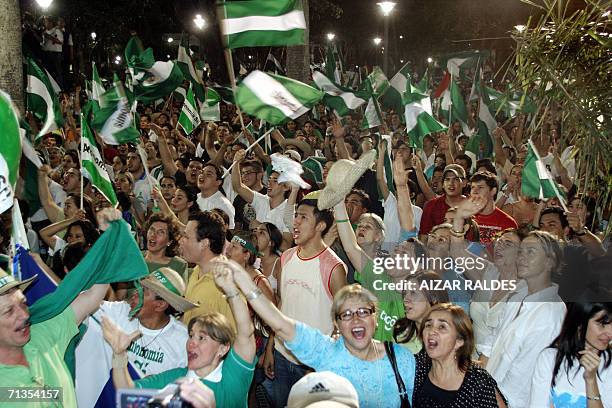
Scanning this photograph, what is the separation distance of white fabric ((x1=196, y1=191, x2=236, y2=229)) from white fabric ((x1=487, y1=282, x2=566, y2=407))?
3.87 meters

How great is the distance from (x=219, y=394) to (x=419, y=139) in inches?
261

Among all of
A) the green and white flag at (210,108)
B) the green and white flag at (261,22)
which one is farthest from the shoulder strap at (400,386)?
the green and white flag at (210,108)

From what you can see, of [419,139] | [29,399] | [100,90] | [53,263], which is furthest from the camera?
[419,139]

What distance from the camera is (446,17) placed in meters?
40.1

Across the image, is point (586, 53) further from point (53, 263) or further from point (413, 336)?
point (53, 263)

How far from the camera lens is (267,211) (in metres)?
8.62

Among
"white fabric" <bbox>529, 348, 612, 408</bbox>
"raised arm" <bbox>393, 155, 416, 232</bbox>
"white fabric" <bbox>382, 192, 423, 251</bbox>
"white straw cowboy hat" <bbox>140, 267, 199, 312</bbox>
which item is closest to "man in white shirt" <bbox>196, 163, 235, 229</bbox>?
"white fabric" <bbox>382, 192, 423, 251</bbox>

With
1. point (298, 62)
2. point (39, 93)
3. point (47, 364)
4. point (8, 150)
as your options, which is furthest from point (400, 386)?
point (298, 62)

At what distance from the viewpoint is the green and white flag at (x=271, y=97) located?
6.66m

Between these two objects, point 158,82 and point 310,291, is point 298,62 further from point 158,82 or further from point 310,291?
point 310,291

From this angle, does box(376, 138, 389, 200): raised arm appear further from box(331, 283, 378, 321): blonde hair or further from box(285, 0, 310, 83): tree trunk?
box(285, 0, 310, 83): tree trunk

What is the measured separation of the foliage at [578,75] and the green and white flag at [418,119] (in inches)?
240

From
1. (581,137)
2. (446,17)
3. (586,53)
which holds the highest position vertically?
(586,53)

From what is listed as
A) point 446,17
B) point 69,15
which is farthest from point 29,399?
point 446,17
